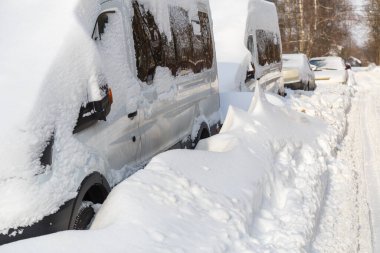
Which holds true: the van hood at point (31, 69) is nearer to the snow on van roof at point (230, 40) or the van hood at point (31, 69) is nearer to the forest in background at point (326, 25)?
the snow on van roof at point (230, 40)

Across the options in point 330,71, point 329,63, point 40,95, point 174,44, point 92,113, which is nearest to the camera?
point 40,95

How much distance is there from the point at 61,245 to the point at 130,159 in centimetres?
187

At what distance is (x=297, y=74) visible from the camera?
1809 cm

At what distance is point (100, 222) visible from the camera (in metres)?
3.19

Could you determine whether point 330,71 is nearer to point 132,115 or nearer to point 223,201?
point 132,115

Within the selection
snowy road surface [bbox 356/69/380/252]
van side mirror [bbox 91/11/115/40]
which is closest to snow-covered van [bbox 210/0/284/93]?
snowy road surface [bbox 356/69/380/252]

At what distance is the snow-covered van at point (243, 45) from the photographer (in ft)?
33.9

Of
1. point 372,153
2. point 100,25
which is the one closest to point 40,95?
point 100,25

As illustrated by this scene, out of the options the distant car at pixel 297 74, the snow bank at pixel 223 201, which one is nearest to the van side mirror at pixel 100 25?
the snow bank at pixel 223 201

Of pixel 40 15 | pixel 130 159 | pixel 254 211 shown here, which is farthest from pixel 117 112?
pixel 254 211

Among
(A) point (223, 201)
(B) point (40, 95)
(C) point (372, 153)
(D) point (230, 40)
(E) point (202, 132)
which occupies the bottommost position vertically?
(C) point (372, 153)

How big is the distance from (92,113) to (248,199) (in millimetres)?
1437

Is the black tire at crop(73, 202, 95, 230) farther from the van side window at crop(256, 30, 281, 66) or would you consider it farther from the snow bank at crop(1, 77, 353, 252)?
the van side window at crop(256, 30, 281, 66)

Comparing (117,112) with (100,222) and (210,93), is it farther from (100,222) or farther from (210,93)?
(210,93)
